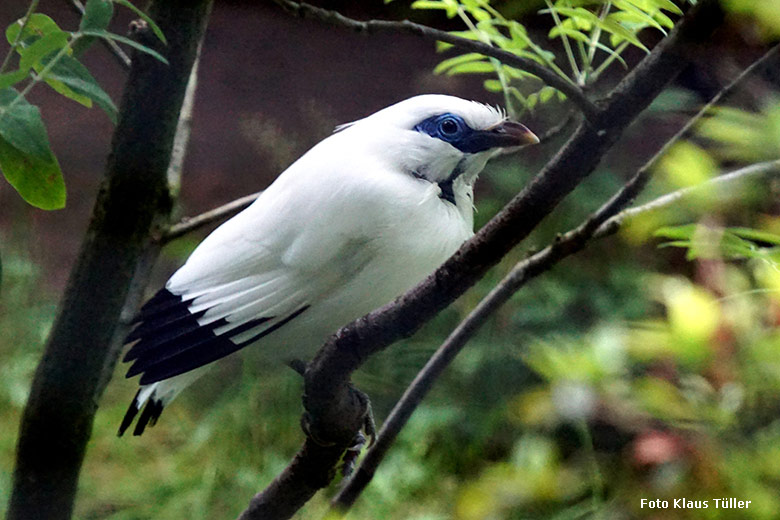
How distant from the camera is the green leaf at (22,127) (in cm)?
55

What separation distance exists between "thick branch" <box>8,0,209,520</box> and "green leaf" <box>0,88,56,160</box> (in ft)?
0.58

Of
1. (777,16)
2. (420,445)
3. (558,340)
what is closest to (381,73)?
(558,340)

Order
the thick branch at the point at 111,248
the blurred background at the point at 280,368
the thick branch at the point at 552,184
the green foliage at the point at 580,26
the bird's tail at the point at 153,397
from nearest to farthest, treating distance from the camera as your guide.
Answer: the thick branch at the point at 552,184 → the green foliage at the point at 580,26 → the thick branch at the point at 111,248 → the bird's tail at the point at 153,397 → the blurred background at the point at 280,368

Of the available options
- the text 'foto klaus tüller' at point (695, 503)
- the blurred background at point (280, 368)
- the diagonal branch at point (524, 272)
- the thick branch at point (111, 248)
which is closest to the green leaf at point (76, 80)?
the thick branch at point (111, 248)

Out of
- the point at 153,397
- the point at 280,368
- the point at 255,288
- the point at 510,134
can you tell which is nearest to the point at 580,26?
the point at 510,134

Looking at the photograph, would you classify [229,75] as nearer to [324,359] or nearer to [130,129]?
[130,129]

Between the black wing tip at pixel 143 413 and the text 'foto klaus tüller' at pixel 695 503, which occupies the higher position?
the text 'foto klaus tüller' at pixel 695 503

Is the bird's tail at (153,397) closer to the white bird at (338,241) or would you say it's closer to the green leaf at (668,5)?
the white bird at (338,241)

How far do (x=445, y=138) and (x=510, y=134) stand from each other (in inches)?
2.4

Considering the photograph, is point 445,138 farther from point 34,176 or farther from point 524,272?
point 34,176

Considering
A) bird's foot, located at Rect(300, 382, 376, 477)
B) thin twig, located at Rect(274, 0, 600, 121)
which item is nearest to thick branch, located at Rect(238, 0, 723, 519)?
thin twig, located at Rect(274, 0, 600, 121)

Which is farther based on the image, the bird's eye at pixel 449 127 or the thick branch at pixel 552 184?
the bird's eye at pixel 449 127

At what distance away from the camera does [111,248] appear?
754 millimetres

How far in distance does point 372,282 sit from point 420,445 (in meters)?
0.88
